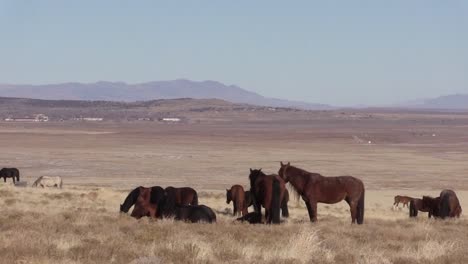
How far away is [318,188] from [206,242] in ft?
19.5

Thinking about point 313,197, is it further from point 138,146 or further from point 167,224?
point 138,146

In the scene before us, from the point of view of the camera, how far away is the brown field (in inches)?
445

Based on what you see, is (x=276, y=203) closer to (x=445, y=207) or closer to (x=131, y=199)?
(x=131, y=199)

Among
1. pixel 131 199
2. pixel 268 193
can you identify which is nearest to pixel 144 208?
pixel 131 199

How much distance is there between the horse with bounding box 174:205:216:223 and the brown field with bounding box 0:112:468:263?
864 millimetres

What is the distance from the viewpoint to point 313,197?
17766 millimetres

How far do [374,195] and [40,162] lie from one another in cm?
2967

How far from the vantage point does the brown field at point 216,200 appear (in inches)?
445

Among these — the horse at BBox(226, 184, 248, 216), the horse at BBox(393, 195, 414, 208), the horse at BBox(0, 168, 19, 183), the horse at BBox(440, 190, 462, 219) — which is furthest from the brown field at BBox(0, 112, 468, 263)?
the horse at BBox(0, 168, 19, 183)

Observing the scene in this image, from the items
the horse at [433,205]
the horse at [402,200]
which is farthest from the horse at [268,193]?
the horse at [402,200]

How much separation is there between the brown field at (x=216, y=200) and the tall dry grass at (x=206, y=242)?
0.07ft

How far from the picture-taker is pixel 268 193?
57.0 feet

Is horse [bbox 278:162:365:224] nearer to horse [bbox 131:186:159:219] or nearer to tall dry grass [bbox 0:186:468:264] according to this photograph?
tall dry grass [bbox 0:186:468:264]

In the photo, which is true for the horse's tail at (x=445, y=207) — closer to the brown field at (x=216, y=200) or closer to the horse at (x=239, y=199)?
the brown field at (x=216, y=200)
